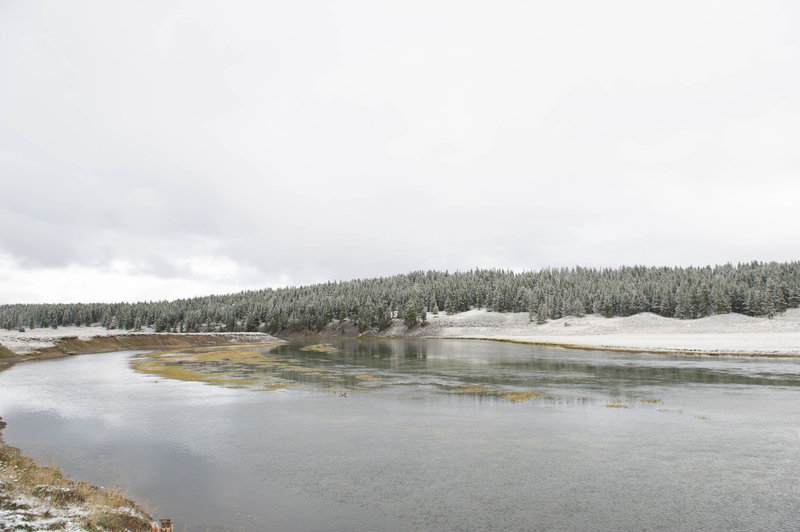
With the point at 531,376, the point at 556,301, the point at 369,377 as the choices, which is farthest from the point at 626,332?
the point at 369,377

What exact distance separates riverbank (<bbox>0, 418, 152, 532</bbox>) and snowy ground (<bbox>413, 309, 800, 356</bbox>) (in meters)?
72.9

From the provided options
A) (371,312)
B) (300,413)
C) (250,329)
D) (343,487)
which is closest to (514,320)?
(371,312)

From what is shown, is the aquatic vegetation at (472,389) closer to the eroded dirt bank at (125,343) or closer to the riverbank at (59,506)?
the riverbank at (59,506)

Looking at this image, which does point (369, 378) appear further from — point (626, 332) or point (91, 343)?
point (626, 332)

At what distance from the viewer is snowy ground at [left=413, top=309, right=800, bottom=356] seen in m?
77.5

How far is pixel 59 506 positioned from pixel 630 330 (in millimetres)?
139432

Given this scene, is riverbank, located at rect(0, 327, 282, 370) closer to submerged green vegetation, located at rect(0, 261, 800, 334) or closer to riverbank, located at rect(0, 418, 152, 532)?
submerged green vegetation, located at rect(0, 261, 800, 334)

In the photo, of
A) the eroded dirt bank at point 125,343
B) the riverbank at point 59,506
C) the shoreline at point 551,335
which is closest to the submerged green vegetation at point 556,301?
the shoreline at point 551,335

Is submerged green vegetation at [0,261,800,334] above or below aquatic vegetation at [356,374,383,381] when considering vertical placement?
above

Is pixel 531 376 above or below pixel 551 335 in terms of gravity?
above

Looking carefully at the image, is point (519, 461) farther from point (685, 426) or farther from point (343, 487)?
point (685, 426)

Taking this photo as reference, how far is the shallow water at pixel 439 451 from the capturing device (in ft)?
39.4

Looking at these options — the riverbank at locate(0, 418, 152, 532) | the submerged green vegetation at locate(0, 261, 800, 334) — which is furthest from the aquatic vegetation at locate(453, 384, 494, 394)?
the submerged green vegetation at locate(0, 261, 800, 334)

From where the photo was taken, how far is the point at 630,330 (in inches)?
5002
